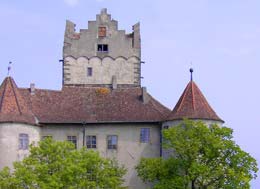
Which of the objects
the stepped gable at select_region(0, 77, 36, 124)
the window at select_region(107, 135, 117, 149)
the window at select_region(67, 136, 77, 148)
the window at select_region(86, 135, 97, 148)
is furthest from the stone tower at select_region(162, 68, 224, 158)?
the stepped gable at select_region(0, 77, 36, 124)

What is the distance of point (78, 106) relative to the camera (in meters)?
61.2

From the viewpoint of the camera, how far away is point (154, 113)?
60.2 metres

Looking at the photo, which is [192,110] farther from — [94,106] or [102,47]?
[102,47]

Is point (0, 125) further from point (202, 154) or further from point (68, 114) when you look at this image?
point (202, 154)

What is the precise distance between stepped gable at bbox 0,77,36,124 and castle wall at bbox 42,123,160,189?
1.99 m

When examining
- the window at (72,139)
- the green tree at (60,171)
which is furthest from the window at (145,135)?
the green tree at (60,171)

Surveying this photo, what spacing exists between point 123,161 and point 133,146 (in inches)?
54.1

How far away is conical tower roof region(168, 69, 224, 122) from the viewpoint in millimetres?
57875

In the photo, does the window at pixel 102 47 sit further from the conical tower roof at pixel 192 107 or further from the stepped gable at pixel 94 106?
the conical tower roof at pixel 192 107

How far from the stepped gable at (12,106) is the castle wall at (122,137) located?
1.99 meters

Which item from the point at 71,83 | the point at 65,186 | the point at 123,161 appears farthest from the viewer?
the point at 71,83

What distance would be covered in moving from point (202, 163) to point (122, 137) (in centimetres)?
926

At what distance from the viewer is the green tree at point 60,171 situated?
49.4m

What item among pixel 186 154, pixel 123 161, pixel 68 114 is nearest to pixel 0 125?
pixel 68 114
